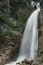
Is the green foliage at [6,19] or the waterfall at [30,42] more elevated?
the green foliage at [6,19]

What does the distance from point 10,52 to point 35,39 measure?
6.74 feet

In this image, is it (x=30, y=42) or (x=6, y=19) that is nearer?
(x=30, y=42)

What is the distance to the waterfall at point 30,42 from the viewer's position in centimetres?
1652

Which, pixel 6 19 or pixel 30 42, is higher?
pixel 6 19

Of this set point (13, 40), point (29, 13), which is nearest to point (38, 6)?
point (29, 13)

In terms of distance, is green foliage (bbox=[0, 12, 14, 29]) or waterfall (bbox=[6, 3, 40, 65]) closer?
waterfall (bbox=[6, 3, 40, 65])

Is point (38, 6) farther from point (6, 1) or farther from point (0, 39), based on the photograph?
point (0, 39)

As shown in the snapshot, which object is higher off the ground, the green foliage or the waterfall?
the green foliage

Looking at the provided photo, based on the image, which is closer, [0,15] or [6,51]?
[6,51]

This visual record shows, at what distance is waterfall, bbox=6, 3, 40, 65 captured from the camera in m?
16.5

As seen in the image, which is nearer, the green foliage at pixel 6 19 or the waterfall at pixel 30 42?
the waterfall at pixel 30 42

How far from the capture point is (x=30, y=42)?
17.3 m

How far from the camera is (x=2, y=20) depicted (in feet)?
63.3

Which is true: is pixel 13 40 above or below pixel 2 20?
Answer: below
